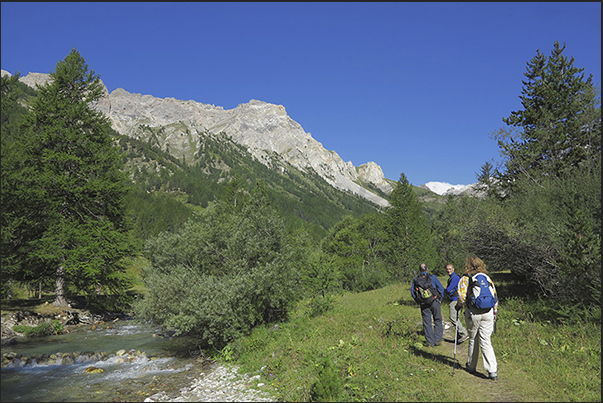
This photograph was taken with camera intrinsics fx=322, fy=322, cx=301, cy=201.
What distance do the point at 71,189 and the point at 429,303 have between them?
18.0 metres

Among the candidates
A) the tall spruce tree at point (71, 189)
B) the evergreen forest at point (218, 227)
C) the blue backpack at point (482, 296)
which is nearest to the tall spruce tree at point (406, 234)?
the evergreen forest at point (218, 227)

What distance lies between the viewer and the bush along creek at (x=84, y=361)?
11.2 meters

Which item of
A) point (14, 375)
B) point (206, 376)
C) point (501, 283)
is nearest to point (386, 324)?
point (206, 376)

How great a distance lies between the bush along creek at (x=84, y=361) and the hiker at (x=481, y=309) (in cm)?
1075

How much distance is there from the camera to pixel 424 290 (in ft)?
39.6

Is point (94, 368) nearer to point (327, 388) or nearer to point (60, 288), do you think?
point (60, 288)

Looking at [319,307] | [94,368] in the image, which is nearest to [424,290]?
[319,307]

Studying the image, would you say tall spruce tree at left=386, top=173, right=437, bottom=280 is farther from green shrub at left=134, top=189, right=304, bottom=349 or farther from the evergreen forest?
green shrub at left=134, top=189, right=304, bottom=349

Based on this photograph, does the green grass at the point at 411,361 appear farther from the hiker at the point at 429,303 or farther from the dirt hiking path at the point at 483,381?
the hiker at the point at 429,303

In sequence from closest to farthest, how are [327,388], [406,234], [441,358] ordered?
[327,388], [441,358], [406,234]

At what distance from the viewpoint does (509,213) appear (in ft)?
58.8

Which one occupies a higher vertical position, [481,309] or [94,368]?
[481,309]

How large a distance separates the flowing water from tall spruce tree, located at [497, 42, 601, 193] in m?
23.7

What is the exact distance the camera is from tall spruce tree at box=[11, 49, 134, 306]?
1216 cm
